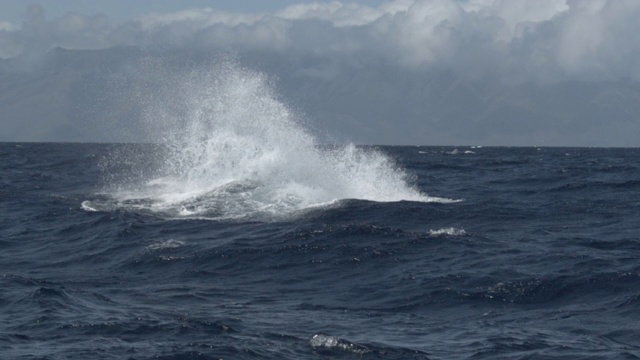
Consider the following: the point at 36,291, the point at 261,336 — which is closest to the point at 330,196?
the point at 36,291

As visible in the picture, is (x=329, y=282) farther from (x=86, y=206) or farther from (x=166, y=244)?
(x=86, y=206)

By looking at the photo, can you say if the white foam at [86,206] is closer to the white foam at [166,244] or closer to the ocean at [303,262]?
the ocean at [303,262]

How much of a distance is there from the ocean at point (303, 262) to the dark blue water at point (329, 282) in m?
0.09

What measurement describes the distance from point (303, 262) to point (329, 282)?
2.88 m

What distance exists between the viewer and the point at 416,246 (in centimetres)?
3256

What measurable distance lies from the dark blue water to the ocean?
87 millimetres

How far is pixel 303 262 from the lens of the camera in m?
30.6

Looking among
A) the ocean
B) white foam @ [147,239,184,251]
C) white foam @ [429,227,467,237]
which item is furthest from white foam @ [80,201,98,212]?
white foam @ [429,227,467,237]

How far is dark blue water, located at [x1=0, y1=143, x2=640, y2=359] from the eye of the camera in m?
20.7

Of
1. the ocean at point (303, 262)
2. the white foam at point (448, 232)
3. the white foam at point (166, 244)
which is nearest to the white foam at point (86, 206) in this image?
the ocean at point (303, 262)

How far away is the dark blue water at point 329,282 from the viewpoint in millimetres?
20688

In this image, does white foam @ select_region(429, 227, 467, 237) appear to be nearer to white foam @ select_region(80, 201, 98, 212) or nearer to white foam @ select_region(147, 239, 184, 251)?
white foam @ select_region(147, 239, 184, 251)

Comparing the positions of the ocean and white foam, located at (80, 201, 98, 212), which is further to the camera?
white foam, located at (80, 201, 98, 212)

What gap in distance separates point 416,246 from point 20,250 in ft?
47.0
